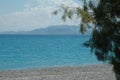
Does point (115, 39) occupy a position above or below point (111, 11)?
below

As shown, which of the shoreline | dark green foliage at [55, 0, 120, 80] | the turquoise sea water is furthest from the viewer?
the turquoise sea water

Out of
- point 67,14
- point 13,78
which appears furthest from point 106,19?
point 13,78

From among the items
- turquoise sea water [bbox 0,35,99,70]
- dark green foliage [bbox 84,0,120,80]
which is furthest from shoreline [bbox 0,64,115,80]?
dark green foliage [bbox 84,0,120,80]

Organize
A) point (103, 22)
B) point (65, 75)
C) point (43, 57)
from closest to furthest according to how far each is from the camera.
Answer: point (103, 22)
point (65, 75)
point (43, 57)

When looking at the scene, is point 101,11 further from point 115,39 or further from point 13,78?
point 13,78

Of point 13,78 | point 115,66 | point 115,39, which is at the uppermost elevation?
point 115,39

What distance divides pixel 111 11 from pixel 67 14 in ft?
3.34

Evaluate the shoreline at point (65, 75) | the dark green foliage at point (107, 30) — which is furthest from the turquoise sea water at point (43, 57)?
the shoreline at point (65, 75)

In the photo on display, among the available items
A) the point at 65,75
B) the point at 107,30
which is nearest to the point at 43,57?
the point at 65,75

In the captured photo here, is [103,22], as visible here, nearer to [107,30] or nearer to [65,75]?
[107,30]

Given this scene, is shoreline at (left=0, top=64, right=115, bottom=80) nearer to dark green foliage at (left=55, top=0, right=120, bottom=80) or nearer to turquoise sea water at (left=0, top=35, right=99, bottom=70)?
turquoise sea water at (left=0, top=35, right=99, bottom=70)

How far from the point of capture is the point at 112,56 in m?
10.1

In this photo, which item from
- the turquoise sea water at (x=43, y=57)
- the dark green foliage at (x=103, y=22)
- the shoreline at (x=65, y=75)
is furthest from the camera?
the turquoise sea water at (x=43, y=57)

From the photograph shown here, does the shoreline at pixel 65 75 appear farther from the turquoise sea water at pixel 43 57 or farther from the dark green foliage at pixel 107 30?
the dark green foliage at pixel 107 30
